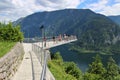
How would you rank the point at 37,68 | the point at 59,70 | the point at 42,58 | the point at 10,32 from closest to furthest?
1. the point at 37,68
2. the point at 42,58
3. the point at 59,70
4. the point at 10,32

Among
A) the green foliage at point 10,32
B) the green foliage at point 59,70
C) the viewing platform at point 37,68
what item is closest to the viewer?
the viewing platform at point 37,68

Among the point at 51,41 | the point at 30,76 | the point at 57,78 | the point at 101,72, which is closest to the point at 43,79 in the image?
the point at 30,76

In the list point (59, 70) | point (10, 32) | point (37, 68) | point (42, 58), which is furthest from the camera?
point (10, 32)

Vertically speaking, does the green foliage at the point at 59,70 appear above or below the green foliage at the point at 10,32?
below

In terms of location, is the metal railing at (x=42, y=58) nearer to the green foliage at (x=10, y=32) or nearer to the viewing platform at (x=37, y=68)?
the viewing platform at (x=37, y=68)

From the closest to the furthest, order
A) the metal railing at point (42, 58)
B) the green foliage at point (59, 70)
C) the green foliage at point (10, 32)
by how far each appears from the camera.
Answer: the metal railing at point (42, 58) → the green foliage at point (59, 70) → the green foliage at point (10, 32)

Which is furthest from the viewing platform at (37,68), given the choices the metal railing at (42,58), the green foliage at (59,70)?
the green foliage at (59,70)

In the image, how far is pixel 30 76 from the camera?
17.5 meters

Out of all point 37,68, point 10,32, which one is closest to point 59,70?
point 37,68

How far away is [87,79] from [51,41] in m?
15.2

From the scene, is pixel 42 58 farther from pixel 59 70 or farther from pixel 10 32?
pixel 10 32

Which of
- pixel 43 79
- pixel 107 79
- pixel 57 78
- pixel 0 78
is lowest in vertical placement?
pixel 107 79

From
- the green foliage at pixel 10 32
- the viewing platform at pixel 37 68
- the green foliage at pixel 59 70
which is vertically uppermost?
the green foliage at pixel 10 32

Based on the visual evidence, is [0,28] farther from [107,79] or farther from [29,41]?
[107,79]
